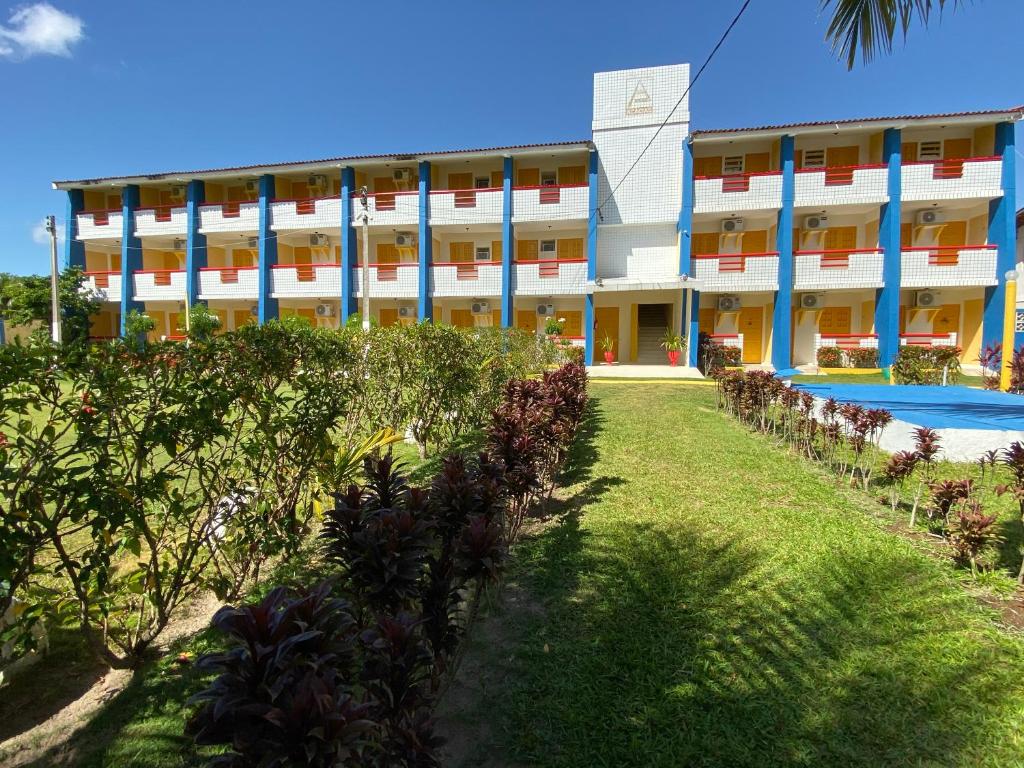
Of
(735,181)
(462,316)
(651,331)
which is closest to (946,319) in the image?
(735,181)

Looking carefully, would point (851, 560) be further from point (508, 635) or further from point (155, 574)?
point (155, 574)

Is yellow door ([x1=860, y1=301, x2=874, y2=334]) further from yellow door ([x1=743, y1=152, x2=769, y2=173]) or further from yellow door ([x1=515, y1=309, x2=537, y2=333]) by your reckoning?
yellow door ([x1=515, y1=309, x2=537, y2=333])

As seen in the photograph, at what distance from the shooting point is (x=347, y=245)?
21.8 metres

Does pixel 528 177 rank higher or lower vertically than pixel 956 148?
lower

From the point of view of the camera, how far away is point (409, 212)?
70.5ft

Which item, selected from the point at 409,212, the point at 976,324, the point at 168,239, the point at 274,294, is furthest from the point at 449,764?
the point at 168,239

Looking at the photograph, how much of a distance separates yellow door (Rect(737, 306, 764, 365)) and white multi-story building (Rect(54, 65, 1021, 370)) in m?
0.08

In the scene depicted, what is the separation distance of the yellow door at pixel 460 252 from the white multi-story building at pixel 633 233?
7cm

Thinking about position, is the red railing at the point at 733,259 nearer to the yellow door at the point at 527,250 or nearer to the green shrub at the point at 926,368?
the green shrub at the point at 926,368

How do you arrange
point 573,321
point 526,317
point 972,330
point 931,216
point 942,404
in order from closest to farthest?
1. point 942,404
2. point 972,330
3. point 931,216
4. point 573,321
5. point 526,317

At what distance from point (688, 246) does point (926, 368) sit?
845 centimetres

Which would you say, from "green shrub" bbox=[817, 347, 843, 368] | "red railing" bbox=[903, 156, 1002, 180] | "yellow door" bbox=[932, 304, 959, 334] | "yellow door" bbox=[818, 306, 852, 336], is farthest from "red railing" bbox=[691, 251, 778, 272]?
"yellow door" bbox=[932, 304, 959, 334]

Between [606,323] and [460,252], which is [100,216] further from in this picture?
[606,323]

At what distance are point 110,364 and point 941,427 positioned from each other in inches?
346
